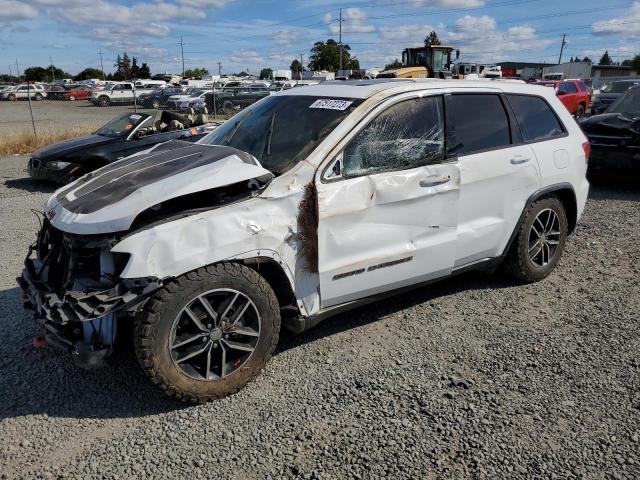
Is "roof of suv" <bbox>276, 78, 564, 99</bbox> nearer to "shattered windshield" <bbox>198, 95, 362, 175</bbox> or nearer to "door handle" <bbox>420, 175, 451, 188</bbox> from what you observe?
"shattered windshield" <bbox>198, 95, 362, 175</bbox>

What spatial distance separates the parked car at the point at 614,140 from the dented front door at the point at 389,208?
575cm

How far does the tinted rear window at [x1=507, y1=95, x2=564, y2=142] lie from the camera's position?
4617mm

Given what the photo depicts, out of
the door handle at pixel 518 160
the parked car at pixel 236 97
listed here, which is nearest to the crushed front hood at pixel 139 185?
the door handle at pixel 518 160

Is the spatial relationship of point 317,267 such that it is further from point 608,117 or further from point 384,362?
point 608,117

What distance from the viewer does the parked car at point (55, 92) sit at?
1736 inches

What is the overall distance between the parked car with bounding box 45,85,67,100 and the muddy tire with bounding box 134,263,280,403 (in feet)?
152

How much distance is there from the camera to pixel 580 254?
225 inches

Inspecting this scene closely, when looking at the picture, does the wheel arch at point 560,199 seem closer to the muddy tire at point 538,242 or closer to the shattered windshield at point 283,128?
the muddy tire at point 538,242

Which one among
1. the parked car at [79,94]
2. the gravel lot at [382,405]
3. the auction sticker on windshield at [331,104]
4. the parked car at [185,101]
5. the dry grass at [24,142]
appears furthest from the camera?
the parked car at [79,94]

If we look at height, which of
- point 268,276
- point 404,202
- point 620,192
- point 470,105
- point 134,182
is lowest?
point 620,192

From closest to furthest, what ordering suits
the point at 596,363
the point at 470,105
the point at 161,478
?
the point at 161,478 < the point at 596,363 < the point at 470,105

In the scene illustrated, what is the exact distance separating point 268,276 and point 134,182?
1004mm

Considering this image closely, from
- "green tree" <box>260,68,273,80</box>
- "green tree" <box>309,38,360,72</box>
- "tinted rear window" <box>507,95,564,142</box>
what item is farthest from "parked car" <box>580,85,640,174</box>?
"green tree" <box>309,38,360,72</box>

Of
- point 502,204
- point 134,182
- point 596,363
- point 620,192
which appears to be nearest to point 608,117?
point 620,192
